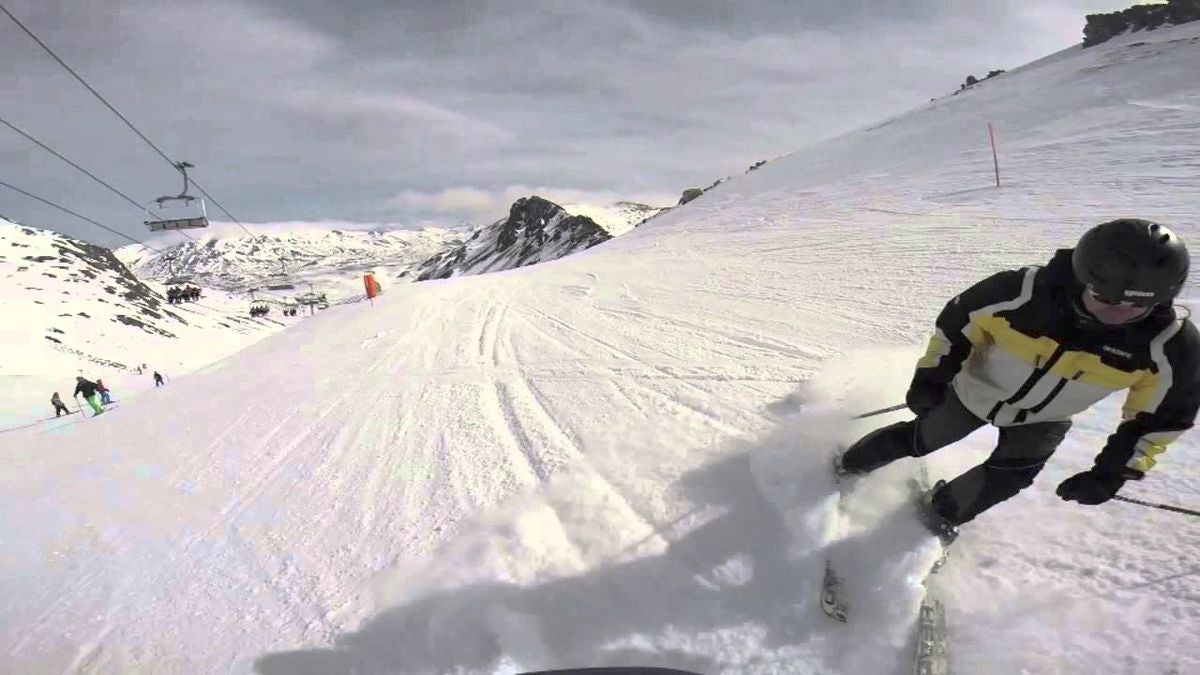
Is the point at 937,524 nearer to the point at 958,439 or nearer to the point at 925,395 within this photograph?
the point at 958,439

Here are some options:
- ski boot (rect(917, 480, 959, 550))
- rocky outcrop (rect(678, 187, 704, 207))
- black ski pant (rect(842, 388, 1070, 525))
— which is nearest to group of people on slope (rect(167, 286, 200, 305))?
rocky outcrop (rect(678, 187, 704, 207))

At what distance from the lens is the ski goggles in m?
2.27

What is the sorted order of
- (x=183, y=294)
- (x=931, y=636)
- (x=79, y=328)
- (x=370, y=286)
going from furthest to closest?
(x=183, y=294), (x=79, y=328), (x=370, y=286), (x=931, y=636)

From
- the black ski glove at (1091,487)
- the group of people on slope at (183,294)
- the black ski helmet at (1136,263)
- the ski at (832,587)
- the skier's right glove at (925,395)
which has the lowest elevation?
the ski at (832,587)

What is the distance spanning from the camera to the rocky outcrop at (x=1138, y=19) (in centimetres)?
4666

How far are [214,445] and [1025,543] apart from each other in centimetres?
729

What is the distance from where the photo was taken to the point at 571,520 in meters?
3.85

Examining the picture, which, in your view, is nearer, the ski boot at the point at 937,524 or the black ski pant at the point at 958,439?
the black ski pant at the point at 958,439

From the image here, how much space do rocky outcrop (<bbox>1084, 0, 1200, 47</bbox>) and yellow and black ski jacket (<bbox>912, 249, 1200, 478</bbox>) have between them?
206 feet

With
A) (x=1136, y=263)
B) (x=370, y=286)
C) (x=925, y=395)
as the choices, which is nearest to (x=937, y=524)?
(x=925, y=395)

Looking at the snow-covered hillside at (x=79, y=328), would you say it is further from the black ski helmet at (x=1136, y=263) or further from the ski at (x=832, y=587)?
the black ski helmet at (x=1136, y=263)

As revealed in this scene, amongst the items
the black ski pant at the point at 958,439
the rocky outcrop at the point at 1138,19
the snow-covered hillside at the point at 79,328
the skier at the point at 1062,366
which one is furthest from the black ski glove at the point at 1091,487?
the rocky outcrop at the point at 1138,19

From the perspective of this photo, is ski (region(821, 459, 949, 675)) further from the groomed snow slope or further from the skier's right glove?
the skier's right glove

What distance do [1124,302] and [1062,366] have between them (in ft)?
1.48
